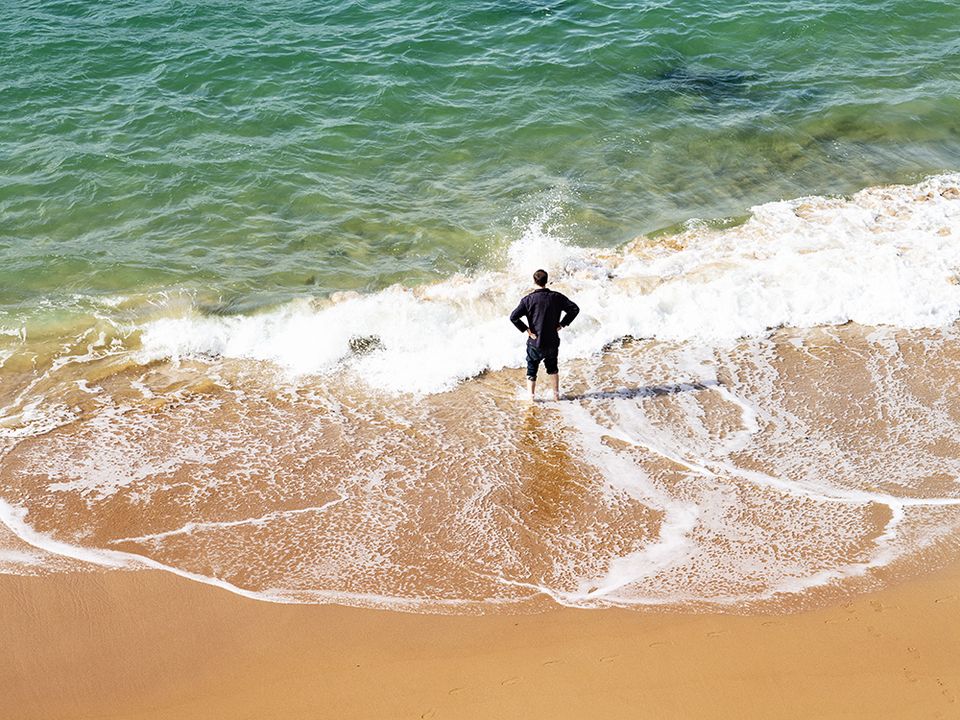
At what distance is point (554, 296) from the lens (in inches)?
325

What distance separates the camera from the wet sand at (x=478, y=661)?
5293 mm

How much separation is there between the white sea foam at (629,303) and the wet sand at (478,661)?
351 centimetres

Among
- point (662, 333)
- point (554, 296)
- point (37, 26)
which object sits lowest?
point (662, 333)

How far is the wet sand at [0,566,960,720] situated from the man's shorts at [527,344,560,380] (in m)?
3.04

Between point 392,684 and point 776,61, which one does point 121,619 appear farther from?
point 776,61

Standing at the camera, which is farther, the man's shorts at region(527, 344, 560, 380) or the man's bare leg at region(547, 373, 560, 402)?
the man's bare leg at region(547, 373, 560, 402)

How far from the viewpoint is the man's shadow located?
860 cm

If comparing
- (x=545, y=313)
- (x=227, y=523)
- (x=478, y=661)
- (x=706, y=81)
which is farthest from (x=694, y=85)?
(x=478, y=661)

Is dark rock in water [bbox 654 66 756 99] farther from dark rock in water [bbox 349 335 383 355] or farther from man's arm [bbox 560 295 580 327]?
man's arm [bbox 560 295 580 327]

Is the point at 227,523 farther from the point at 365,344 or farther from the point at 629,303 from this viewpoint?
the point at 629,303

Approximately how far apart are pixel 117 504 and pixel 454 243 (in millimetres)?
6186

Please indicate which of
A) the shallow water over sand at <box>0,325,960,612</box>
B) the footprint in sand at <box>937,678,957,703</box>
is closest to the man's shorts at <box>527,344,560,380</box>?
the shallow water over sand at <box>0,325,960,612</box>

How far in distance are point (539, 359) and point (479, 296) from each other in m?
2.39

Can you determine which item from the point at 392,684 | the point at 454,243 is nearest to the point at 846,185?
the point at 454,243
